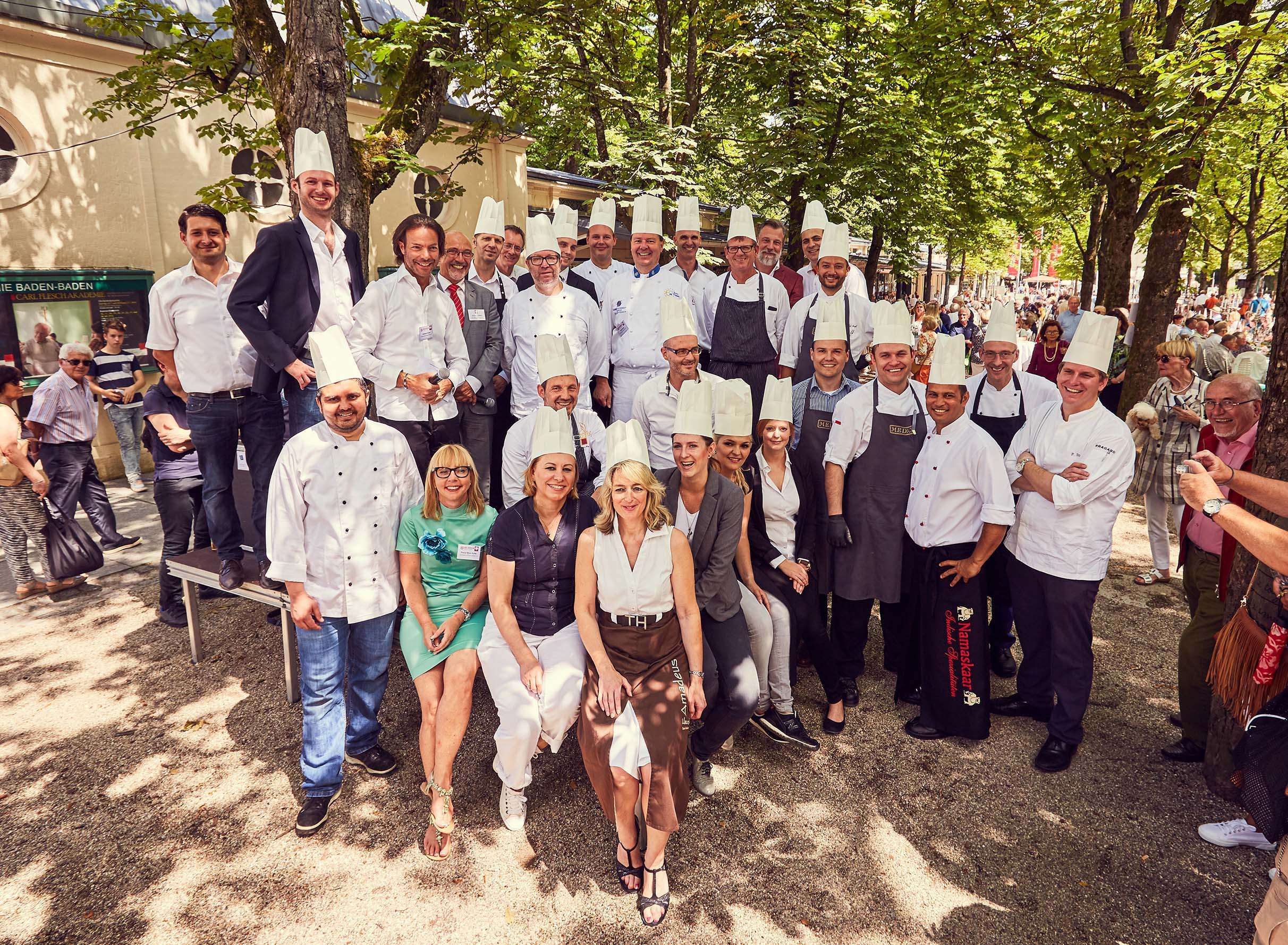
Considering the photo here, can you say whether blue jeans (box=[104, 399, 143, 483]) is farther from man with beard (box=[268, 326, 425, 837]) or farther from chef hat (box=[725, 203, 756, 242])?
chef hat (box=[725, 203, 756, 242])

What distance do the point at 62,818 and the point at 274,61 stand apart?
530 centimetres

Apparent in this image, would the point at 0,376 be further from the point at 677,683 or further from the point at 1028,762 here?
the point at 1028,762

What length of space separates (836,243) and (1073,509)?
3069 mm

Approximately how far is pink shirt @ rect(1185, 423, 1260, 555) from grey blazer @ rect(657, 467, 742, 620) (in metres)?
2.70

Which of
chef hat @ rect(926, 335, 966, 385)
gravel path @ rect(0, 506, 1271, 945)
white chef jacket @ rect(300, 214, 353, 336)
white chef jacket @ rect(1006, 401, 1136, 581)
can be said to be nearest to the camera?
gravel path @ rect(0, 506, 1271, 945)

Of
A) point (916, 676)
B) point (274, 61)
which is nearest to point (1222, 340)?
point (916, 676)

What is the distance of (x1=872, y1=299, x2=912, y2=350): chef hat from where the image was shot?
15.0 ft

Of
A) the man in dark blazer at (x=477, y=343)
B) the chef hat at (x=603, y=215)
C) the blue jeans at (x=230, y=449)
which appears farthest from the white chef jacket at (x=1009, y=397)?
the blue jeans at (x=230, y=449)

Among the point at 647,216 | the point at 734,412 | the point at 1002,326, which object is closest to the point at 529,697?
the point at 734,412

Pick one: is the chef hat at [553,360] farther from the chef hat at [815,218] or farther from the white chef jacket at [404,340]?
the chef hat at [815,218]

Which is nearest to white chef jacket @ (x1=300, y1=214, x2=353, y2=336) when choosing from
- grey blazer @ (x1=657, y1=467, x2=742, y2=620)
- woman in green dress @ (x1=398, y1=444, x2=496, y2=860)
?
woman in green dress @ (x1=398, y1=444, x2=496, y2=860)

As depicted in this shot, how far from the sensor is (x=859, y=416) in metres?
4.58

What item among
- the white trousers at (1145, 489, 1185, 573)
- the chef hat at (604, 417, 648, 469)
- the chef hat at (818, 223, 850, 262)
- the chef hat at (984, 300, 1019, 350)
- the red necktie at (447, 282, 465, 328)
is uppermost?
the chef hat at (818, 223, 850, 262)

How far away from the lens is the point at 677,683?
3.60 m
